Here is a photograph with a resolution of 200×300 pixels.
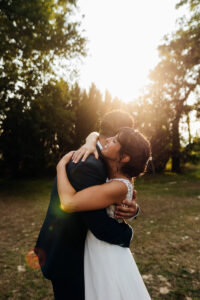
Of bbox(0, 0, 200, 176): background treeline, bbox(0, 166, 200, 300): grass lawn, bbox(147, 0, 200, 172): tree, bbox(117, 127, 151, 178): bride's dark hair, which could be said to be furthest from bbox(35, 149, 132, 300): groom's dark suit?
bbox(147, 0, 200, 172): tree

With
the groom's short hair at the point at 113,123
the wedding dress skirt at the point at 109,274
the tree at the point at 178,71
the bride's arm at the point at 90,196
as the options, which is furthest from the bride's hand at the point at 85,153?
the tree at the point at 178,71

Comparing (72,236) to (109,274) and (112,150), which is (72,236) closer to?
(109,274)

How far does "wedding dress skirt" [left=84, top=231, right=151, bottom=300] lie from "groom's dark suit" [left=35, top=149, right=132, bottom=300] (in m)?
0.08

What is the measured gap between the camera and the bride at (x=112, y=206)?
193 cm

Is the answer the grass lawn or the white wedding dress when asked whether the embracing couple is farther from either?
the grass lawn

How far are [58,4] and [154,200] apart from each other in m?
14.3

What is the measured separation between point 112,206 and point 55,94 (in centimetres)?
1653

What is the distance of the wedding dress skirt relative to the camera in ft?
6.63

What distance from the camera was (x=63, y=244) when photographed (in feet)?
6.79

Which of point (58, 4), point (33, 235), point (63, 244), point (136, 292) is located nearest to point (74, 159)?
point (63, 244)

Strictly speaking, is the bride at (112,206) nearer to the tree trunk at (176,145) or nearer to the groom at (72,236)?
the groom at (72,236)

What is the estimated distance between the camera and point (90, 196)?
6.05ft

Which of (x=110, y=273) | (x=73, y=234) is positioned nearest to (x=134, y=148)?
(x=73, y=234)

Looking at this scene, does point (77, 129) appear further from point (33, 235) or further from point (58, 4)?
point (33, 235)
